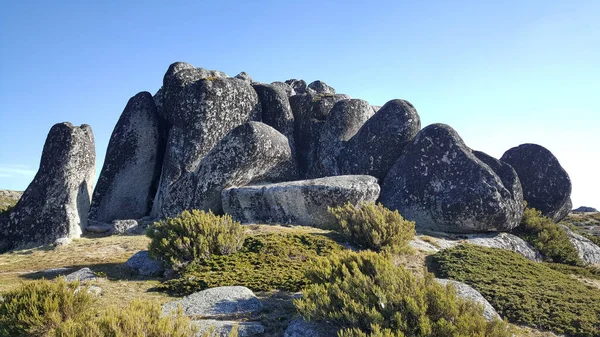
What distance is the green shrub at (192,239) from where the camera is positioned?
12.5m

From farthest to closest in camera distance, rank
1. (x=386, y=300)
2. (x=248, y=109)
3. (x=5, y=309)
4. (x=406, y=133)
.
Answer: (x=248, y=109)
(x=406, y=133)
(x=5, y=309)
(x=386, y=300)

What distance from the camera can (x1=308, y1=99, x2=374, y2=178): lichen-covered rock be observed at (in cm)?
2567

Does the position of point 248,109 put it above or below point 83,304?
above

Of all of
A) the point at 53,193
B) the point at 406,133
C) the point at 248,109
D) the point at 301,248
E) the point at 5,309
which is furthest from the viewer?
the point at 248,109

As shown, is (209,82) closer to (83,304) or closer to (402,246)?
(402,246)

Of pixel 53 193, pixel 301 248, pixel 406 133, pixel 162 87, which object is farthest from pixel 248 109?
pixel 301 248

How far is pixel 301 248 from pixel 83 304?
7.01m

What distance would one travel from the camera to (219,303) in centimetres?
923

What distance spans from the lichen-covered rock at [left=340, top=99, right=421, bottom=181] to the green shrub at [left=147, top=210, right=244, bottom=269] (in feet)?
38.7

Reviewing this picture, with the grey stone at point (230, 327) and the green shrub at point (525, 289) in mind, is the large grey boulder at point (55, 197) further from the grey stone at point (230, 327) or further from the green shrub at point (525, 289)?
the green shrub at point (525, 289)

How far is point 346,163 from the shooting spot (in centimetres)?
2509

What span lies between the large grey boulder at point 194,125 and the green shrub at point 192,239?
9.40 metres

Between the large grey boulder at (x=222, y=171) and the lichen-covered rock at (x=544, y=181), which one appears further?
the lichen-covered rock at (x=544, y=181)

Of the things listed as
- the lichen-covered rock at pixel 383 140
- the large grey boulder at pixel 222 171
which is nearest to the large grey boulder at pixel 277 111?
the lichen-covered rock at pixel 383 140
